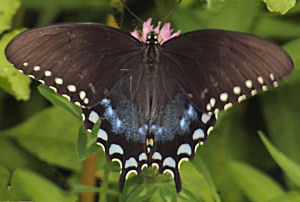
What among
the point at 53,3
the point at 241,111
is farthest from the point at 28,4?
the point at 241,111

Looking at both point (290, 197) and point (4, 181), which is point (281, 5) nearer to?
point (290, 197)

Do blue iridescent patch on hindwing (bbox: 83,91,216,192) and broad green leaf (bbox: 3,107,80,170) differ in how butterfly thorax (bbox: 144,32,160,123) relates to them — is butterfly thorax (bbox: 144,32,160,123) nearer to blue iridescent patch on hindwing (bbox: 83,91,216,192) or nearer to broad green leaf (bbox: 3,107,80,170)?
blue iridescent patch on hindwing (bbox: 83,91,216,192)

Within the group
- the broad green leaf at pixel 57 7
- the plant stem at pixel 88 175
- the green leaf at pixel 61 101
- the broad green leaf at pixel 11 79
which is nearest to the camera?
the green leaf at pixel 61 101

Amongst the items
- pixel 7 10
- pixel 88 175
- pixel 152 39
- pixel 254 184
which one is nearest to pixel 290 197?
pixel 254 184

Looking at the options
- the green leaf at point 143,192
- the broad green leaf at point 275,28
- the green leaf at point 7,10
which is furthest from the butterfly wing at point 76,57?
the broad green leaf at point 275,28

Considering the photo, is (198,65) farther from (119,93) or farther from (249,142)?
(249,142)

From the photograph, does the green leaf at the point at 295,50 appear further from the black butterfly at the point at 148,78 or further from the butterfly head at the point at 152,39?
the butterfly head at the point at 152,39

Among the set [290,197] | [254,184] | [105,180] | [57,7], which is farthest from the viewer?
[57,7]
